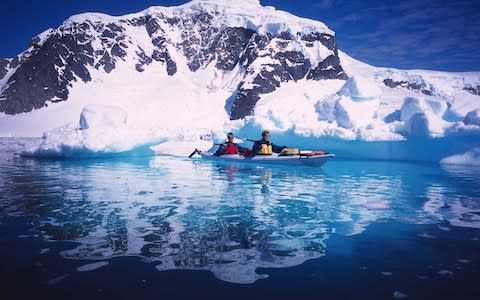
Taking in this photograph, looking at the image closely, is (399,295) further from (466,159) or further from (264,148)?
(466,159)

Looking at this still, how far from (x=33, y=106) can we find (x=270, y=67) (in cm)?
6162

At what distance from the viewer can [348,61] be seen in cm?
10588

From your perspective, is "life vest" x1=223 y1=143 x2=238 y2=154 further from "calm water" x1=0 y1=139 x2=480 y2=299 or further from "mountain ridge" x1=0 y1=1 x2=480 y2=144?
"mountain ridge" x1=0 y1=1 x2=480 y2=144

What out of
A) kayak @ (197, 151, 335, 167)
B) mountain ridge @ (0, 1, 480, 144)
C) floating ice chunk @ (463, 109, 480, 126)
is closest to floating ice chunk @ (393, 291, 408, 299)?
kayak @ (197, 151, 335, 167)

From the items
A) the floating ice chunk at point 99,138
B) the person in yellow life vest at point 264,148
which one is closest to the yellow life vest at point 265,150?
the person in yellow life vest at point 264,148

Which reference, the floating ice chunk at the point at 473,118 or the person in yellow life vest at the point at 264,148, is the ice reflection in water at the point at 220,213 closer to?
the person in yellow life vest at the point at 264,148

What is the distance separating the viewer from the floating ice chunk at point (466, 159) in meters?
19.0

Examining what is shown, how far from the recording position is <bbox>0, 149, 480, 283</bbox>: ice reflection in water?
4.39m

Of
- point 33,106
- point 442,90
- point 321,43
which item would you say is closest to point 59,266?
point 442,90

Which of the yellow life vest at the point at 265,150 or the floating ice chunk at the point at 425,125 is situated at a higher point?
the floating ice chunk at the point at 425,125

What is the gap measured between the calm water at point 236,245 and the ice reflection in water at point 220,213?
0.02m

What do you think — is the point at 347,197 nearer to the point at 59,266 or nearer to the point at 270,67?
the point at 59,266

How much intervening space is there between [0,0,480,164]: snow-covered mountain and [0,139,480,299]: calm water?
57.2 m

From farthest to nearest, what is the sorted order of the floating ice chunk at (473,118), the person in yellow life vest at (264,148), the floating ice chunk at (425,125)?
the floating ice chunk at (425,125), the person in yellow life vest at (264,148), the floating ice chunk at (473,118)
